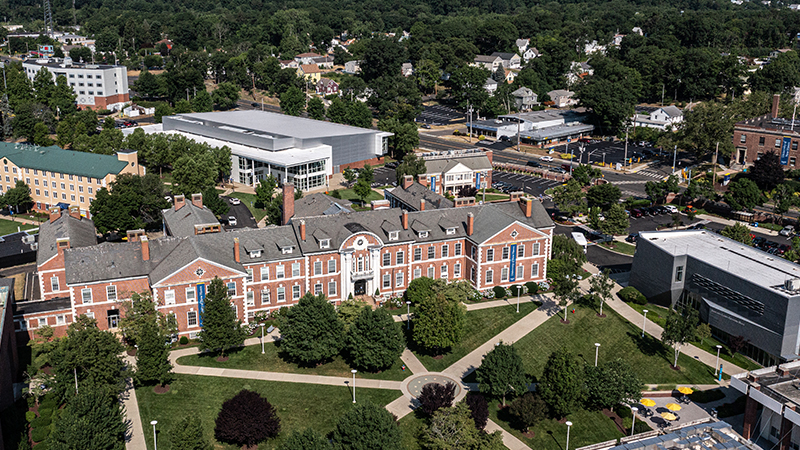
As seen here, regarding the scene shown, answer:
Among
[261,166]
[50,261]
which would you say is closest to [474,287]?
[50,261]

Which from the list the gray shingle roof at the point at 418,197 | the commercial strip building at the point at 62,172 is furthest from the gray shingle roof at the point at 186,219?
the commercial strip building at the point at 62,172

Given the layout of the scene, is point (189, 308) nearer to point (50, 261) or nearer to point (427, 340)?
point (50, 261)

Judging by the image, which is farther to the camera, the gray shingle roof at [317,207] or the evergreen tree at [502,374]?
the gray shingle roof at [317,207]

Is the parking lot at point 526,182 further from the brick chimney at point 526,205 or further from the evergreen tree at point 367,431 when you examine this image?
the evergreen tree at point 367,431

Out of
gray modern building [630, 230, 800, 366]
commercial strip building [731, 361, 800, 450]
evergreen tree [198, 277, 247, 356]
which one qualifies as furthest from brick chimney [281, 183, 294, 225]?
commercial strip building [731, 361, 800, 450]

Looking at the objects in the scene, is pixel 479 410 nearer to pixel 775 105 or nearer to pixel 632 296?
pixel 632 296

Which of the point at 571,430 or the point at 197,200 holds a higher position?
the point at 197,200

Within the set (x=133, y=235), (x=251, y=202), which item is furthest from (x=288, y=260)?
(x=251, y=202)
